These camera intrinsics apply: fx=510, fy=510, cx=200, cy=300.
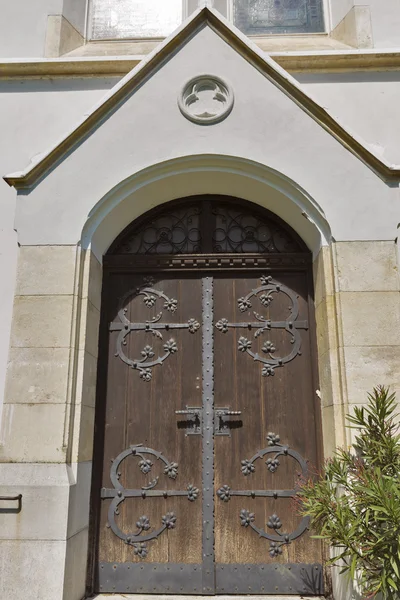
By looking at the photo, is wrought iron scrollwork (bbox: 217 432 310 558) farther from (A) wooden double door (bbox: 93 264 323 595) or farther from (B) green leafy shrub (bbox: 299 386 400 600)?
(B) green leafy shrub (bbox: 299 386 400 600)

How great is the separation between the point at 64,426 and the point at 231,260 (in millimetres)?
1966

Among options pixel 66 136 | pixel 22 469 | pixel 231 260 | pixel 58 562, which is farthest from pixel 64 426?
pixel 66 136

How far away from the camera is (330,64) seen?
4938 mm

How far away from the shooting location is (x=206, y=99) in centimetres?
428

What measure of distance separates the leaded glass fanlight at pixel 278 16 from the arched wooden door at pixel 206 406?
2.46m

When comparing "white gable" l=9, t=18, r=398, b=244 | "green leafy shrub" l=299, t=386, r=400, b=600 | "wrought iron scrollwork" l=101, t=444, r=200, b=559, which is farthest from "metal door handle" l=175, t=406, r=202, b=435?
"white gable" l=9, t=18, r=398, b=244

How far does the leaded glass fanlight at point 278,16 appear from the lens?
5.74 meters

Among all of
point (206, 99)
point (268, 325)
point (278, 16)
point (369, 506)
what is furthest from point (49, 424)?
point (278, 16)

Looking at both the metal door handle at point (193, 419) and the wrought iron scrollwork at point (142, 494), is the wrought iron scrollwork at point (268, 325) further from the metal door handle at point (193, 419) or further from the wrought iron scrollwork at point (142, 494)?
the wrought iron scrollwork at point (142, 494)

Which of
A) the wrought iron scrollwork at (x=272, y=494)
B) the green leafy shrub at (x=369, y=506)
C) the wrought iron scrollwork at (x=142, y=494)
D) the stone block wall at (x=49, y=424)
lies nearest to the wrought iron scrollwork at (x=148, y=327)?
the stone block wall at (x=49, y=424)

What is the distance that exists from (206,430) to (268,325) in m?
1.02

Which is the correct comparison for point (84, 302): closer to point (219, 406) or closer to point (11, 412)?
point (11, 412)

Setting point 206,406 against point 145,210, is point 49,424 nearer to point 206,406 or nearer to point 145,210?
point 206,406

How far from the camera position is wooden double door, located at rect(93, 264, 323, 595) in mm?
3908
